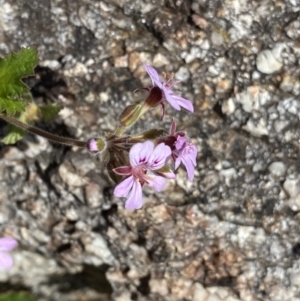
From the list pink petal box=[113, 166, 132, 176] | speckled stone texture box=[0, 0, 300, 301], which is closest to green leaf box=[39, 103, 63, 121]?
speckled stone texture box=[0, 0, 300, 301]

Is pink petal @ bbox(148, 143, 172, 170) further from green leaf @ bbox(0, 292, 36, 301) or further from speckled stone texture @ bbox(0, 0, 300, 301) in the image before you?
green leaf @ bbox(0, 292, 36, 301)

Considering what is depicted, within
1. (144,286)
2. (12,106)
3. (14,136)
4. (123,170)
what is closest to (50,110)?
(14,136)

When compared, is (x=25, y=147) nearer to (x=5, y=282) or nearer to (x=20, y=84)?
(x=20, y=84)

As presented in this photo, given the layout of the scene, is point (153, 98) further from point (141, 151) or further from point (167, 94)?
point (141, 151)

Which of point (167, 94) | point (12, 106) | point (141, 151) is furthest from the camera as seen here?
point (12, 106)

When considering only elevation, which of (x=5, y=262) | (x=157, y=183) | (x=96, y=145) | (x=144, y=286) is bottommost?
(x=144, y=286)
